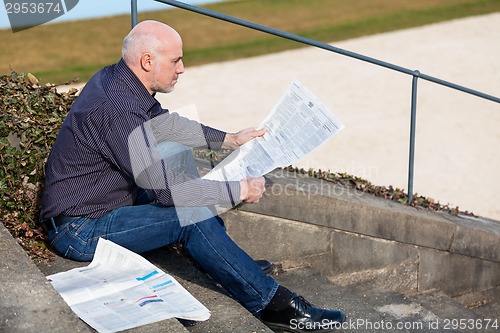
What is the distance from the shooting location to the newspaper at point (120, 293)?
10.6 feet

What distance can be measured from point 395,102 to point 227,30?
3.79m

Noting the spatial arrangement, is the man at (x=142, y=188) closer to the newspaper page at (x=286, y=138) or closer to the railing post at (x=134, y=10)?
the newspaper page at (x=286, y=138)

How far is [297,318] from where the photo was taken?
12.3ft

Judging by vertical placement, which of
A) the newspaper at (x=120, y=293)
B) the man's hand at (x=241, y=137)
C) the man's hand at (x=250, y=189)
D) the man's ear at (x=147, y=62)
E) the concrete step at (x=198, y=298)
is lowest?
the concrete step at (x=198, y=298)

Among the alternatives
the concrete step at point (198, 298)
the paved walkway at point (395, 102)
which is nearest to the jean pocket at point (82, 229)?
the concrete step at point (198, 298)

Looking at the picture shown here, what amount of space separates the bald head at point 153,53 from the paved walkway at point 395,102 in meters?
3.72

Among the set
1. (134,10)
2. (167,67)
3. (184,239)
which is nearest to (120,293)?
(184,239)

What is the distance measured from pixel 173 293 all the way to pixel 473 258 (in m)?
2.41

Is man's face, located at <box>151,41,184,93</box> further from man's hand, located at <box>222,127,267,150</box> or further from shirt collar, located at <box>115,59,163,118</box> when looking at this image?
man's hand, located at <box>222,127,267,150</box>

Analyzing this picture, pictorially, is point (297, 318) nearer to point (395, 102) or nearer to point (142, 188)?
point (142, 188)

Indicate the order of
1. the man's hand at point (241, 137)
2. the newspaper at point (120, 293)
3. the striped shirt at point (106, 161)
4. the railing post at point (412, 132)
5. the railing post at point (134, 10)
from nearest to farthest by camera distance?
the newspaper at point (120, 293), the striped shirt at point (106, 161), the man's hand at point (241, 137), the railing post at point (134, 10), the railing post at point (412, 132)

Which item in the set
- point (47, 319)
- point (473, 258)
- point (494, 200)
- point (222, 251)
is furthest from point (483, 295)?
point (47, 319)

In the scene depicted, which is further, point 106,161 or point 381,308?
point 381,308

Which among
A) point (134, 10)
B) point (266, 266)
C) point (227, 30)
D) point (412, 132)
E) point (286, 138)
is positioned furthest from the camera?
point (227, 30)
